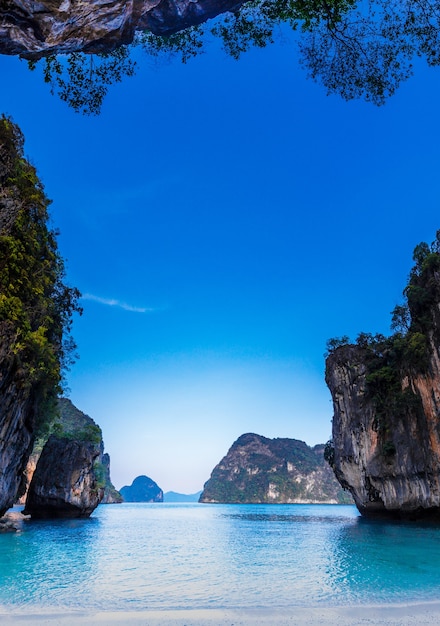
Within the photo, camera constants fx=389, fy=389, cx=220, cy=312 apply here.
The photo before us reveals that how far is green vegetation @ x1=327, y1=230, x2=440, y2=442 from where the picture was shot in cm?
2152

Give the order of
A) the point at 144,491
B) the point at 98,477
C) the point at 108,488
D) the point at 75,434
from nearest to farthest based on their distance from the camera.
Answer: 1. the point at 75,434
2. the point at 98,477
3. the point at 108,488
4. the point at 144,491

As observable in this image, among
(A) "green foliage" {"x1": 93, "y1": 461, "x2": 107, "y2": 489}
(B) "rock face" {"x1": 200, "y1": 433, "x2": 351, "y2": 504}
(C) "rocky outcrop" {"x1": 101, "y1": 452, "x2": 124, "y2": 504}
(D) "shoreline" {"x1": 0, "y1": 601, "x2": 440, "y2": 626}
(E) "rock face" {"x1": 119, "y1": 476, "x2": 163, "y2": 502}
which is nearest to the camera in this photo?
(D) "shoreline" {"x1": 0, "y1": 601, "x2": 440, "y2": 626}

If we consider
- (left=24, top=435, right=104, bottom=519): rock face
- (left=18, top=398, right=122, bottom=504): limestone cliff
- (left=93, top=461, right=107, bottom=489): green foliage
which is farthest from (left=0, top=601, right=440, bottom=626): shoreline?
(left=93, top=461, right=107, bottom=489): green foliage

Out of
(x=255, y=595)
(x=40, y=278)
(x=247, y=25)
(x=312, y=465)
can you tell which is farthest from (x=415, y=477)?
(x=312, y=465)

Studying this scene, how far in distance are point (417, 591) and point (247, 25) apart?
11090 millimetres

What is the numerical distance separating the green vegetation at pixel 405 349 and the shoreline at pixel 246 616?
57.5ft

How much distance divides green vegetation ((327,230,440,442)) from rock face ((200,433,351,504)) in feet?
381

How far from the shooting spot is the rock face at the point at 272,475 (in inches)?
5143

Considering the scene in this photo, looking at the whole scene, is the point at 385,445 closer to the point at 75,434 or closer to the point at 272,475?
the point at 75,434

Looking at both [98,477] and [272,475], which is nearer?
[98,477]

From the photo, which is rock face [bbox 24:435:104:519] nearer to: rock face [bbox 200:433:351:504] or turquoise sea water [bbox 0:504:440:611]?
turquoise sea water [bbox 0:504:440:611]

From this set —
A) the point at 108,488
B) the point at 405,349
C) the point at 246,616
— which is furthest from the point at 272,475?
the point at 246,616

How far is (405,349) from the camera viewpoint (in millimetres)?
22812

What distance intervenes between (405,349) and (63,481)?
931 inches
